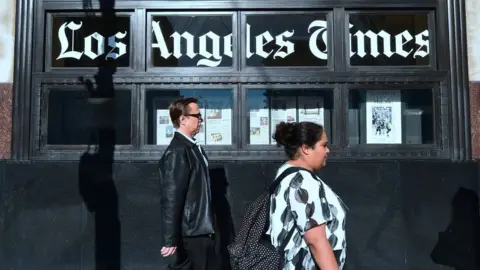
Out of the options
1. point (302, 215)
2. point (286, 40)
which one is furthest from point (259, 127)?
point (302, 215)

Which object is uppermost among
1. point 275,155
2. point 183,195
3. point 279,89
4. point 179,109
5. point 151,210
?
point 279,89

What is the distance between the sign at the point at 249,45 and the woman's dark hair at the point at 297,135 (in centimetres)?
323

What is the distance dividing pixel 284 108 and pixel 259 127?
1.25ft

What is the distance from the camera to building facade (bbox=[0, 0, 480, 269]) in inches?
219

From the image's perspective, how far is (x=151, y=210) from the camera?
5.57 metres

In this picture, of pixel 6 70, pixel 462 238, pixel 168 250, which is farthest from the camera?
pixel 6 70

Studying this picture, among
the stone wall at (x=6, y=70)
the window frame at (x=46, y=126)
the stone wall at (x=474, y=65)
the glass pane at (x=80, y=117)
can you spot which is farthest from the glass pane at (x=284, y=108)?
the stone wall at (x=6, y=70)

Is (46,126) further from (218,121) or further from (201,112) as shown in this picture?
(218,121)

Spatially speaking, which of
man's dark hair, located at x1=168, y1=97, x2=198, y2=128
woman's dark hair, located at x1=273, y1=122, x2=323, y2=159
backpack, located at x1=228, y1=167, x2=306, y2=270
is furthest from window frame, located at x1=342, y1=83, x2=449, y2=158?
backpack, located at x1=228, y1=167, x2=306, y2=270

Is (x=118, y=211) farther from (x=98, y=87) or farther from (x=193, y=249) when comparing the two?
(x=193, y=249)

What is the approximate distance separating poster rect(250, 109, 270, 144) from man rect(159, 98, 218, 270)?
1919mm

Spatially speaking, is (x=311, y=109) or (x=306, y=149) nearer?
(x=306, y=149)

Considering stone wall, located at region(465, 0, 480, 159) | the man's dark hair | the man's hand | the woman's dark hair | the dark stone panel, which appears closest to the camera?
the woman's dark hair

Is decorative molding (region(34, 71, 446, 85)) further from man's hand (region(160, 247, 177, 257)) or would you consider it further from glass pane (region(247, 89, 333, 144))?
man's hand (region(160, 247, 177, 257))
